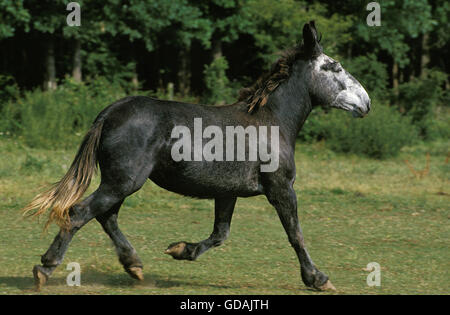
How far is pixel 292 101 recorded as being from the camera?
6719mm

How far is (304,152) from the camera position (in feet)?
62.0

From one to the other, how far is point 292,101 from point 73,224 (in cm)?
242

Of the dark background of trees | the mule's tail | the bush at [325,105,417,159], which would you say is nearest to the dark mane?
the mule's tail

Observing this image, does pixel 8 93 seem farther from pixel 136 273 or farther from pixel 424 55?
pixel 424 55

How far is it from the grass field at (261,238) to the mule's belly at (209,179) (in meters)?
0.90

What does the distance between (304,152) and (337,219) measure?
27.0 ft

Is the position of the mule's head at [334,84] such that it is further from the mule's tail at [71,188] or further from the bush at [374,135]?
the bush at [374,135]

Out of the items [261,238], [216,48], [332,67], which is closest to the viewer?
[332,67]

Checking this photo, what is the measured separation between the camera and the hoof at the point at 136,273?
249 inches

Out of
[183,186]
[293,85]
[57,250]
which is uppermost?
[293,85]

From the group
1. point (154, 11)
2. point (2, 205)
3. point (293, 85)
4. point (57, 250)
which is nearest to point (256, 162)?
point (293, 85)

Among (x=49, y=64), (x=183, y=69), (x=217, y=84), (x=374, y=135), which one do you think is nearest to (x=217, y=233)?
(x=374, y=135)
